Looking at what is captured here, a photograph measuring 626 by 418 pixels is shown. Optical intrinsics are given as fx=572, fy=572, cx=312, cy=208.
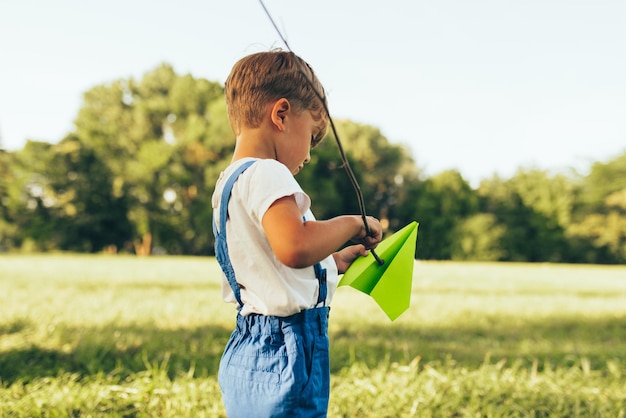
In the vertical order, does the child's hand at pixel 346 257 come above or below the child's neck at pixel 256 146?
below

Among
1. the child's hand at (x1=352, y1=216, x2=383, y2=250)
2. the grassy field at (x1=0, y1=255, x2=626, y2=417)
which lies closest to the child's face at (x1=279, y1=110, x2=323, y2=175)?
the child's hand at (x1=352, y1=216, x2=383, y2=250)

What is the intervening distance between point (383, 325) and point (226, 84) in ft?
14.1

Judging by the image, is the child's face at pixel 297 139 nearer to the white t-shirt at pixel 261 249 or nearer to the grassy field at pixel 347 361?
the white t-shirt at pixel 261 249

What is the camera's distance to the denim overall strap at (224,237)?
1.37 meters

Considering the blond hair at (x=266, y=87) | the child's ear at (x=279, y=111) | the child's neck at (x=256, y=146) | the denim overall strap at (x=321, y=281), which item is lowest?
the denim overall strap at (x=321, y=281)

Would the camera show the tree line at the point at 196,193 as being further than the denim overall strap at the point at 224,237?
Yes

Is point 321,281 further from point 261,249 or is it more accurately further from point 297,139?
point 297,139

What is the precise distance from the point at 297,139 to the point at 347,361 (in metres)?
2.33

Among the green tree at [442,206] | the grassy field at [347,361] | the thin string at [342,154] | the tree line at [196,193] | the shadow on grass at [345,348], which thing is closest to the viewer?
the thin string at [342,154]

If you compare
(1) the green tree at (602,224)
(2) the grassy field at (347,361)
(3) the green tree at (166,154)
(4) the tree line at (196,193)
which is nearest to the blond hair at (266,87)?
(2) the grassy field at (347,361)

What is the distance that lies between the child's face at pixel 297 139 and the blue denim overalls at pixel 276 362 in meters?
0.12

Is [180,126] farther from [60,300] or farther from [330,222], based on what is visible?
[330,222]

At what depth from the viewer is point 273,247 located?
1.28m

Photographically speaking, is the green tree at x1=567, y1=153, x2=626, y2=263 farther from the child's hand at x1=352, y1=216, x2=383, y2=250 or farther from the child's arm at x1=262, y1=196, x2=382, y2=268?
the child's arm at x1=262, y1=196, x2=382, y2=268
